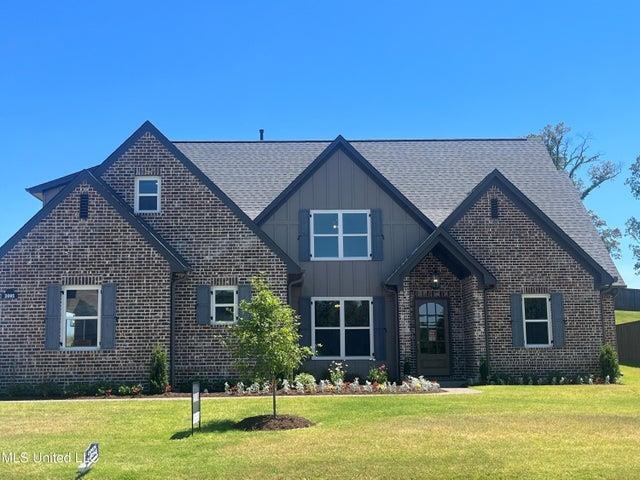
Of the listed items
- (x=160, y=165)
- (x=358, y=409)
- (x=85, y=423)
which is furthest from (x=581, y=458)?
(x=160, y=165)

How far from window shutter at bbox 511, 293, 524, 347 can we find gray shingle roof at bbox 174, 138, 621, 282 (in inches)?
123

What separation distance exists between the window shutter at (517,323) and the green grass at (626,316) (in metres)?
23.8

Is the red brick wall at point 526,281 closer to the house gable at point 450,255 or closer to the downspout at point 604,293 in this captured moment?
the downspout at point 604,293

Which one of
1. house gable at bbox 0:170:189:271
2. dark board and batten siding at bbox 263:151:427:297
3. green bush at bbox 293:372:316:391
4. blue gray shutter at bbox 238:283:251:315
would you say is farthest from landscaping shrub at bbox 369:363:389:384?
house gable at bbox 0:170:189:271

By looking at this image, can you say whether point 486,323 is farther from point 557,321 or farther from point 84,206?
point 84,206

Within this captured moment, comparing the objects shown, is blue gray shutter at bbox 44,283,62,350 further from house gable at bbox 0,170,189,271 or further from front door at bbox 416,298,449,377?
front door at bbox 416,298,449,377

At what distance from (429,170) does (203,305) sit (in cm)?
929

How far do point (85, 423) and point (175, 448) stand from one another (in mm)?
2949

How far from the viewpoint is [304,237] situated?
67.0ft

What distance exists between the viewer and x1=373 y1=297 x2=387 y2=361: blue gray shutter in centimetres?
1984

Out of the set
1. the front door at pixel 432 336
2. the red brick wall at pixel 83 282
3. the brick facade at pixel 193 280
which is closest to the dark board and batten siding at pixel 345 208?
the brick facade at pixel 193 280

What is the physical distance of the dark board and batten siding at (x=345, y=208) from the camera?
66.5 ft

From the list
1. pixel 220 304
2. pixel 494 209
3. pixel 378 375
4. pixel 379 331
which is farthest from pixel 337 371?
pixel 494 209

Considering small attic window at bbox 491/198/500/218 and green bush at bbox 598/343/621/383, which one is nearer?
green bush at bbox 598/343/621/383
